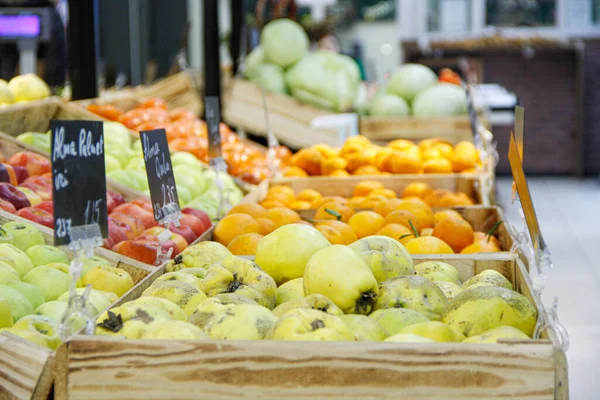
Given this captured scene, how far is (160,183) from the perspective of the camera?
207 centimetres

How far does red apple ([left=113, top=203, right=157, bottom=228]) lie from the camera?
258cm

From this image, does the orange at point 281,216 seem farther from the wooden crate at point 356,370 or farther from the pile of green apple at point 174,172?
the wooden crate at point 356,370

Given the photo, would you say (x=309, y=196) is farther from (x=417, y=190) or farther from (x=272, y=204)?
(x=417, y=190)

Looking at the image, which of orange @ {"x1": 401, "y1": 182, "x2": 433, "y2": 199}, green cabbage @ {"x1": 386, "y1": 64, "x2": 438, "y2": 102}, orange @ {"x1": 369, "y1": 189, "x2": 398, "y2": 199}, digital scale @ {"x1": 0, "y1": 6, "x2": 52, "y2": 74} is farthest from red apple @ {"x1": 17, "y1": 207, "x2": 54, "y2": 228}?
digital scale @ {"x1": 0, "y1": 6, "x2": 52, "y2": 74}

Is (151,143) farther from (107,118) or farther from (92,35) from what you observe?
(92,35)

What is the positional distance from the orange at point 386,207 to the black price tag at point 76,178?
1.37 m

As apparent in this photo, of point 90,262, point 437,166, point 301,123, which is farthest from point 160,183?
point 301,123

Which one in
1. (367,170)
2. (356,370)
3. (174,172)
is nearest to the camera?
(356,370)

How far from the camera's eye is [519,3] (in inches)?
400

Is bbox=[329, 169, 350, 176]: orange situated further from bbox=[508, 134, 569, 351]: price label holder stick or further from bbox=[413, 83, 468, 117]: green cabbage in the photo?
bbox=[508, 134, 569, 351]: price label holder stick

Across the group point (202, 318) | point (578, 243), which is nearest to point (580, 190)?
point (578, 243)

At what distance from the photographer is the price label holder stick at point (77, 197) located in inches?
56.9

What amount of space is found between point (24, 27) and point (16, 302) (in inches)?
210

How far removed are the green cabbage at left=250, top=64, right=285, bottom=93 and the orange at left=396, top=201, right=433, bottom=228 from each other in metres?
2.62
